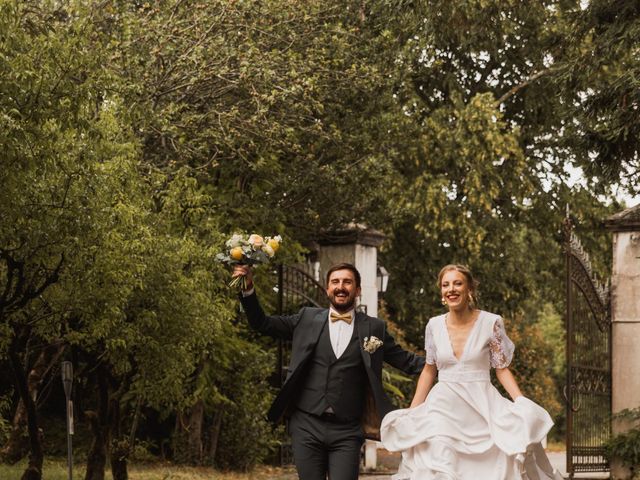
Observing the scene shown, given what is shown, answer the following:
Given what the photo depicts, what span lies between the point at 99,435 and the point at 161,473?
325 cm

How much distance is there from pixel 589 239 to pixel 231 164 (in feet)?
32.8

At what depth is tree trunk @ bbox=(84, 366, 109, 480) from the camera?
44.2ft

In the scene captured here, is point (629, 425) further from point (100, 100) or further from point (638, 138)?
point (100, 100)

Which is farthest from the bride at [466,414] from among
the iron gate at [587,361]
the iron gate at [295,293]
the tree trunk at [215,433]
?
the tree trunk at [215,433]

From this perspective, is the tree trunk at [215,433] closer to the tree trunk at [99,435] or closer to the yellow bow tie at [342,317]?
the tree trunk at [99,435]

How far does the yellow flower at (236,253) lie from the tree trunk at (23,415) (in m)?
7.29

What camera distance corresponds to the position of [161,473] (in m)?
16.7

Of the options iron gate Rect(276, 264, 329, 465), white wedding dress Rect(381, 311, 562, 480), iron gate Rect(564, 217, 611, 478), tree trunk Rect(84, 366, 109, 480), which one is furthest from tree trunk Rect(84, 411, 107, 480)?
white wedding dress Rect(381, 311, 562, 480)

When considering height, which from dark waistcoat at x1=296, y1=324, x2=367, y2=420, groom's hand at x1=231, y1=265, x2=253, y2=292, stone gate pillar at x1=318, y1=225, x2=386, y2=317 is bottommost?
dark waistcoat at x1=296, y1=324, x2=367, y2=420

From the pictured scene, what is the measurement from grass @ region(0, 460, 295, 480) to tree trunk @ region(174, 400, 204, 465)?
0.30 meters

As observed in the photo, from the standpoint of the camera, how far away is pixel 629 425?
1686cm

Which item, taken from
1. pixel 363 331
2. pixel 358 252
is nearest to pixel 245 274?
pixel 363 331

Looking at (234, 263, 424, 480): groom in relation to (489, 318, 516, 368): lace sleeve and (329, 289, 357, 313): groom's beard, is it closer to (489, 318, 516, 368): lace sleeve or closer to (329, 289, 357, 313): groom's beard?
(329, 289, 357, 313): groom's beard

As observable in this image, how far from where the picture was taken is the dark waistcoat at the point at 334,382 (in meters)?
7.29
